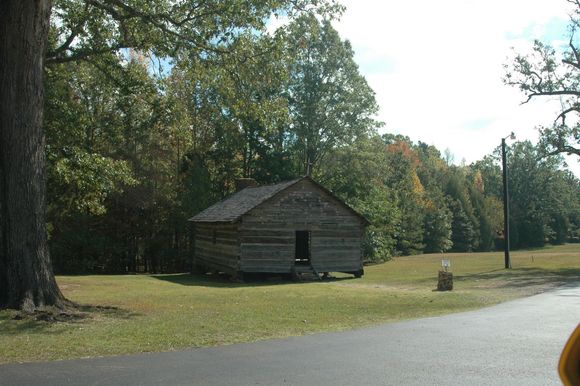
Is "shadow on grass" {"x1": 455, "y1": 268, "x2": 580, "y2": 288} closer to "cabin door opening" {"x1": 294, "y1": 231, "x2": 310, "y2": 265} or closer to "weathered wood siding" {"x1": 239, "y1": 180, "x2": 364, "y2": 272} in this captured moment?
"weathered wood siding" {"x1": 239, "y1": 180, "x2": 364, "y2": 272}

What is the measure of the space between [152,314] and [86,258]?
27.1 meters

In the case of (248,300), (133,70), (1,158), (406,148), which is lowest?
(248,300)

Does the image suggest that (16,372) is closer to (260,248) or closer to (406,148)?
(260,248)

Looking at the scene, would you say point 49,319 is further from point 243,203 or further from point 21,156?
point 243,203

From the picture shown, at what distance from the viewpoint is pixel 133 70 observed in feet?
60.2

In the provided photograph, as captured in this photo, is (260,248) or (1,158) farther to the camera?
(260,248)

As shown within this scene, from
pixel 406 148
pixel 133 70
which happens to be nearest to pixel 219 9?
pixel 133 70

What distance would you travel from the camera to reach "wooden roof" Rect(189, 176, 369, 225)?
97.8 ft

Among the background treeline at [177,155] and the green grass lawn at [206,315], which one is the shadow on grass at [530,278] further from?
the background treeline at [177,155]

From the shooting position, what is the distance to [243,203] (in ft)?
105

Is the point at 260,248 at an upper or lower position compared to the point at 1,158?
lower

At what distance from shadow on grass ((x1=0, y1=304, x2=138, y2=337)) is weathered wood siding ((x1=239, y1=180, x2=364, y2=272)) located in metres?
15.4

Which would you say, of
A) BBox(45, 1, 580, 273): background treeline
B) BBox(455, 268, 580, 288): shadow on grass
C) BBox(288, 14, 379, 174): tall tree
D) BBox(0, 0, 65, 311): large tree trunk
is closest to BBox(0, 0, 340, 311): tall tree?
BBox(0, 0, 65, 311): large tree trunk

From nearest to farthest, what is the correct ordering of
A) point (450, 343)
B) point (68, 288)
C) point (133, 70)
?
point (450, 343) < point (133, 70) < point (68, 288)
